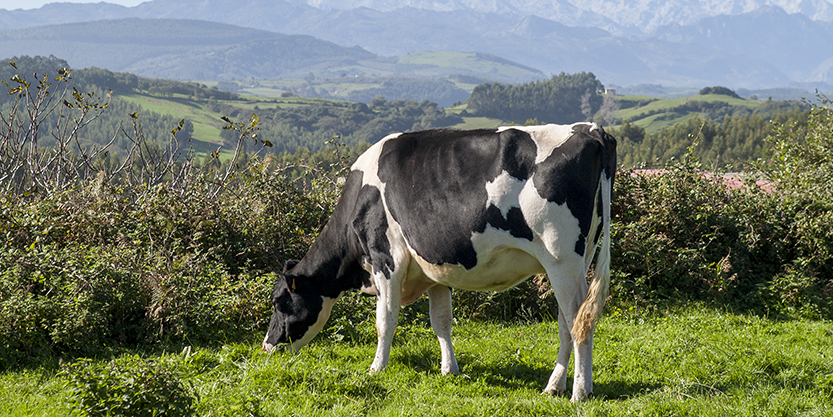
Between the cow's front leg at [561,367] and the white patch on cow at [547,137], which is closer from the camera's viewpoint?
the white patch on cow at [547,137]

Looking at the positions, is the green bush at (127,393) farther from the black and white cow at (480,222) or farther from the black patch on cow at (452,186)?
the black patch on cow at (452,186)

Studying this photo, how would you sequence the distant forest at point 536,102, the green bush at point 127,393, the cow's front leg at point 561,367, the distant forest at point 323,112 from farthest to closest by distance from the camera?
the distant forest at point 536,102 < the distant forest at point 323,112 < the cow's front leg at point 561,367 < the green bush at point 127,393

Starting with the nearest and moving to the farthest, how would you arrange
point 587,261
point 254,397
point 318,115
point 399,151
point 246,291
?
point 254,397 → point 587,261 → point 399,151 → point 246,291 → point 318,115

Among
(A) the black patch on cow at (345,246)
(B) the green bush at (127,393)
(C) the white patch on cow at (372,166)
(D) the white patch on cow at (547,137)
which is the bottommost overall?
(B) the green bush at (127,393)

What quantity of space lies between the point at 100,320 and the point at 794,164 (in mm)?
11234

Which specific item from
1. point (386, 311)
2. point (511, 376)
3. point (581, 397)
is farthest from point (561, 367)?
point (386, 311)

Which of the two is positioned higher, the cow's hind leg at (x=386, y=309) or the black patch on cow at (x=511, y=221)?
the black patch on cow at (x=511, y=221)

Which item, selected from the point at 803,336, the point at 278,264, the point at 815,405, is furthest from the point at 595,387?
the point at 278,264

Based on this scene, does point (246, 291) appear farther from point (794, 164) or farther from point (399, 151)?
point (794, 164)

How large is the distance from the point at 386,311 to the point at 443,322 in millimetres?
660

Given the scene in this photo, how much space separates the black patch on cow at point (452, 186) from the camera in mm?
4855

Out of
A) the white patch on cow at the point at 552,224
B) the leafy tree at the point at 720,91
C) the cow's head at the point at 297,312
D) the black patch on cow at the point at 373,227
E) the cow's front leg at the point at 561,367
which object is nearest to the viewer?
the white patch on cow at the point at 552,224

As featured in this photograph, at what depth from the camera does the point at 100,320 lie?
21.4 feet

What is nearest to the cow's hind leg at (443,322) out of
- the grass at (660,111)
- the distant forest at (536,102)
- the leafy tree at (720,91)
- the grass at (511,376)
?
the grass at (511,376)
